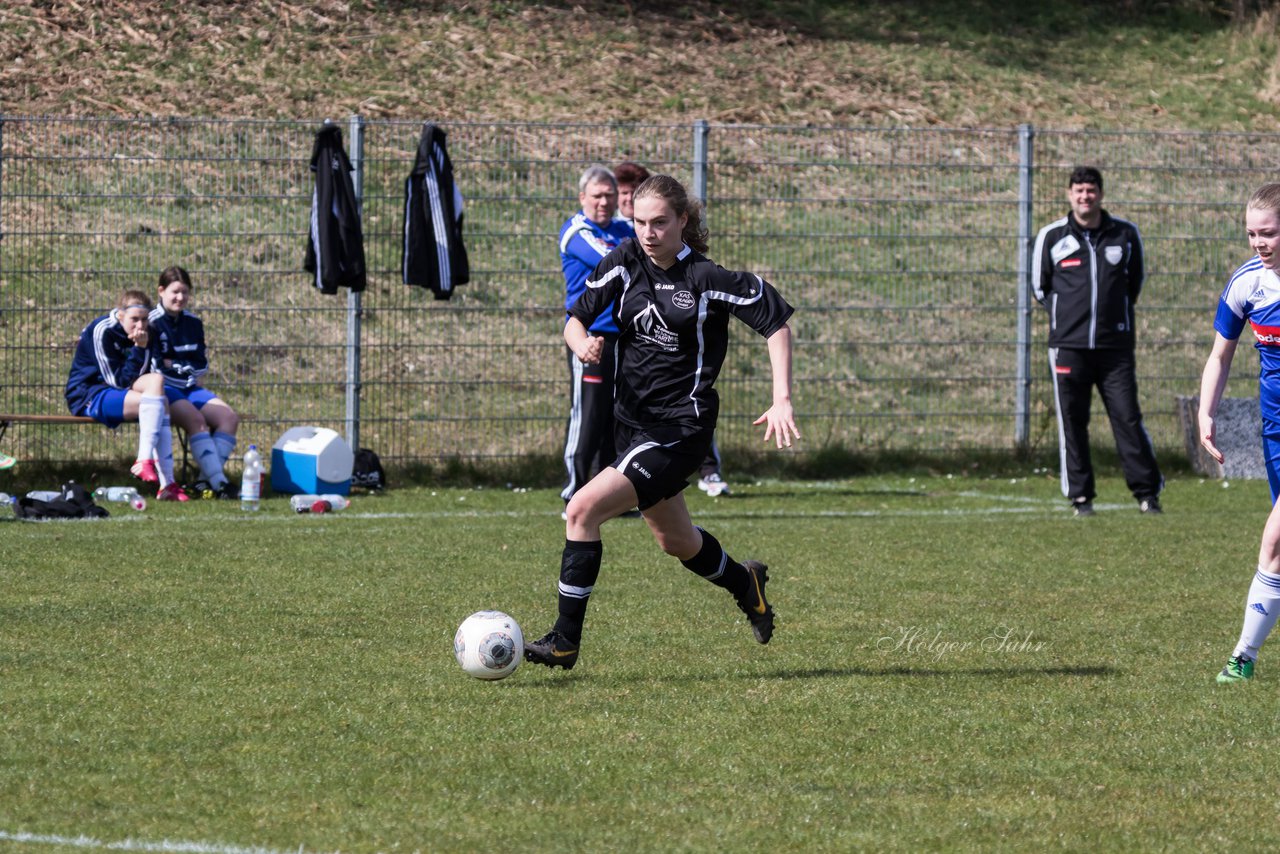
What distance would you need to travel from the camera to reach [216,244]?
13727 mm

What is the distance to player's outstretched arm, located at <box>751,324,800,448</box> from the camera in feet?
20.3

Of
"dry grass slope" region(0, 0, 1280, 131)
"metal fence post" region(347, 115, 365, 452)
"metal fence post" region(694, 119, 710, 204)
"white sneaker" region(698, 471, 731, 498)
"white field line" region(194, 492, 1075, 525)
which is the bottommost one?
"white field line" region(194, 492, 1075, 525)

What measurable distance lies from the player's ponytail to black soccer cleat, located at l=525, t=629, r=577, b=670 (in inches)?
63.2

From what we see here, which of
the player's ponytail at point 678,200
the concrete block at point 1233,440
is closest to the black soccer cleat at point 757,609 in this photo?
the player's ponytail at point 678,200

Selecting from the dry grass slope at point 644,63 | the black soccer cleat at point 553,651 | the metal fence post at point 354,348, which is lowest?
the black soccer cleat at point 553,651

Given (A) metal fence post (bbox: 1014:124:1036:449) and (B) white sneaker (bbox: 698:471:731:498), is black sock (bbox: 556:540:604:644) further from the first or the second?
(A) metal fence post (bbox: 1014:124:1036:449)

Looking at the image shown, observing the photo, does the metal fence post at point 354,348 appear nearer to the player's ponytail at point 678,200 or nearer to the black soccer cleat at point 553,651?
the player's ponytail at point 678,200

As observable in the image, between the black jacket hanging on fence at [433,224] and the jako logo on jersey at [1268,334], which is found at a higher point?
the black jacket hanging on fence at [433,224]

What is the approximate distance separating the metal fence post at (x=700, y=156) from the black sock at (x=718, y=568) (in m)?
7.49

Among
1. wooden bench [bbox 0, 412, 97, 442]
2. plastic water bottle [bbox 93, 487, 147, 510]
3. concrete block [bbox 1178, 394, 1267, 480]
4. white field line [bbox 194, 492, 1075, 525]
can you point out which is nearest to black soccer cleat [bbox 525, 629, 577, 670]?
white field line [bbox 194, 492, 1075, 525]

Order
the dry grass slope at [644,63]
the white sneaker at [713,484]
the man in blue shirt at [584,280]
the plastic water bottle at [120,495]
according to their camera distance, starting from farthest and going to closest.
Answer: the dry grass slope at [644,63]
the white sneaker at [713,484]
the plastic water bottle at [120,495]
the man in blue shirt at [584,280]

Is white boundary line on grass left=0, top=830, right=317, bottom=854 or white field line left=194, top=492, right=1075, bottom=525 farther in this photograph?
white field line left=194, top=492, right=1075, bottom=525

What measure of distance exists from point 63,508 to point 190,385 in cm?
188

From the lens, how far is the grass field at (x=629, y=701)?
175 inches
